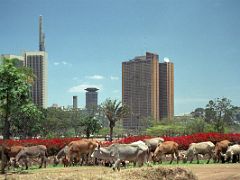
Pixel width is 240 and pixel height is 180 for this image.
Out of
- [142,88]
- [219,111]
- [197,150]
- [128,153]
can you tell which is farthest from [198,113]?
[128,153]

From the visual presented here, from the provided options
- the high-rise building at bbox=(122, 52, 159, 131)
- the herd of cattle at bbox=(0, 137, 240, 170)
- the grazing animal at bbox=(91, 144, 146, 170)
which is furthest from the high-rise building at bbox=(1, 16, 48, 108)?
the grazing animal at bbox=(91, 144, 146, 170)

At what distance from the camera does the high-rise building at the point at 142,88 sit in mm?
127250

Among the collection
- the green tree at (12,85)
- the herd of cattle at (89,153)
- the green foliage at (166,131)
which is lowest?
the green foliage at (166,131)

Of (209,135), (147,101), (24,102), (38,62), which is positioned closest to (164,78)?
(147,101)

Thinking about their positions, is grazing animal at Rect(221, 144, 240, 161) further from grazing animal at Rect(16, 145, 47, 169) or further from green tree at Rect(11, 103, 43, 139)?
green tree at Rect(11, 103, 43, 139)

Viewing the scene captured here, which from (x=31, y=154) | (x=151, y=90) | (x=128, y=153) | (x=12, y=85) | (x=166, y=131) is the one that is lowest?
(x=166, y=131)

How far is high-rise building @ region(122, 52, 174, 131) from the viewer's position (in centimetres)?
12631

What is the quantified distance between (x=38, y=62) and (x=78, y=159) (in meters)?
118

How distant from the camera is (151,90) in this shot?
127 m

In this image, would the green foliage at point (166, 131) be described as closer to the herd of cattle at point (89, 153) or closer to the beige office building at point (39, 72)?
the herd of cattle at point (89, 153)

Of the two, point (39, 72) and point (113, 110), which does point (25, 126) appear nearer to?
point (113, 110)

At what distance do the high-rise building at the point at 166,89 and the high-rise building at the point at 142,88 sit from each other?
6.24 feet

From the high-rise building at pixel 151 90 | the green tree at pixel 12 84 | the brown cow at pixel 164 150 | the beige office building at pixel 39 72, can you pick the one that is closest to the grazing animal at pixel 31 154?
the green tree at pixel 12 84

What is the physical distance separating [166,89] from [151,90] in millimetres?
4561
